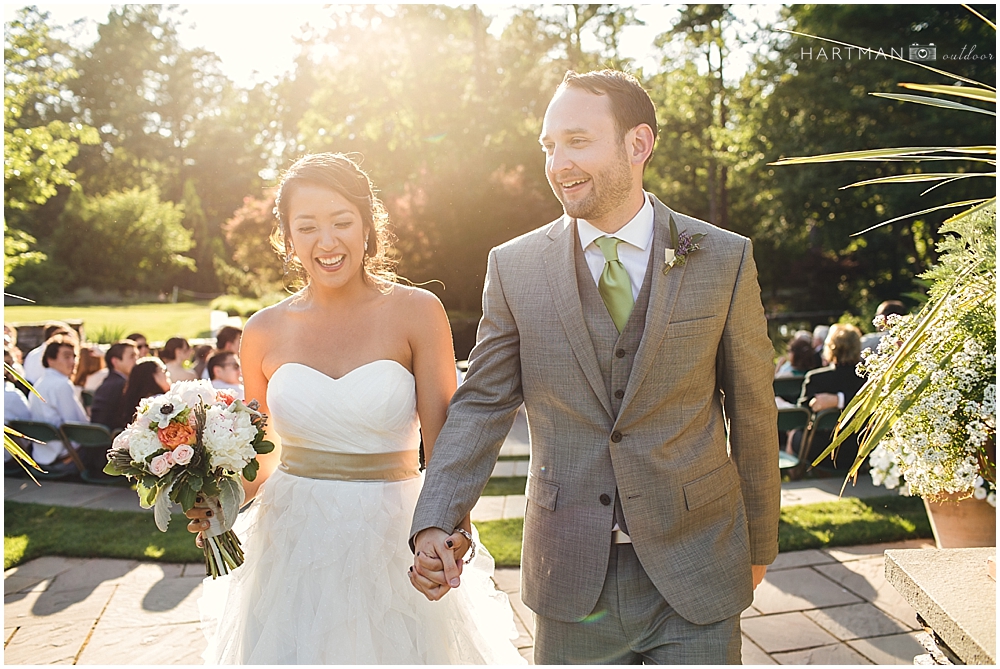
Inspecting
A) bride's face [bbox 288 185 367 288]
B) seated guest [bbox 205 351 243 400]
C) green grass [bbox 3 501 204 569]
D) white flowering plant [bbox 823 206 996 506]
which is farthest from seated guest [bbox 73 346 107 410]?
white flowering plant [bbox 823 206 996 506]

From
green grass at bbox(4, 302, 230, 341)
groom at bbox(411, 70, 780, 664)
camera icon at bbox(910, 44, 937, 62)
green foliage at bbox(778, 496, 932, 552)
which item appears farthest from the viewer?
green grass at bbox(4, 302, 230, 341)

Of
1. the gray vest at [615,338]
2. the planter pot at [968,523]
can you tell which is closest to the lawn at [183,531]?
the planter pot at [968,523]

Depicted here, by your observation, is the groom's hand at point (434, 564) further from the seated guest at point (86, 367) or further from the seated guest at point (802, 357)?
the seated guest at point (86, 367)

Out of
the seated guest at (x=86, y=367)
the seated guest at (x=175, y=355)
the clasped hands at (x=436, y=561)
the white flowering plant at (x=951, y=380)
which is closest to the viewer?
the white flowering plant at (x=951, y=380)

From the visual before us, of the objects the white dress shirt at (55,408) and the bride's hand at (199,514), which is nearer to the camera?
the bride's hand at (199,514)

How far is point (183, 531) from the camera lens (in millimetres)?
6332

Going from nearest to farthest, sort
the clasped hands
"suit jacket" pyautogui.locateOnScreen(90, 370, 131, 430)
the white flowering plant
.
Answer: the white flowering plant → the clasped hands → "suit jacket" pyautogui.locateOnScreen(90, 370, 131, 430)

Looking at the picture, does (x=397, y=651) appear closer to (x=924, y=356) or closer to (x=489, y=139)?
(x=924, y=356)

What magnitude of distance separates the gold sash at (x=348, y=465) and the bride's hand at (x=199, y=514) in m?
0.38

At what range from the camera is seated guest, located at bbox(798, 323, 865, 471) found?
7.30 metres

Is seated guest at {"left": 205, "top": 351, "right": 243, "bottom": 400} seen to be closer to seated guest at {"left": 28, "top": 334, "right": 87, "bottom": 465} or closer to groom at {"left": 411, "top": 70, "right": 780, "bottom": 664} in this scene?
seated guest at {"left": 28, "top": 334, "right": 87, "bottom": 465}

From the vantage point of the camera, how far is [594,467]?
2475mm

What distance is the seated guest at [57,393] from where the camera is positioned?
7.80 m

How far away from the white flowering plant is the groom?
1.35 feet
